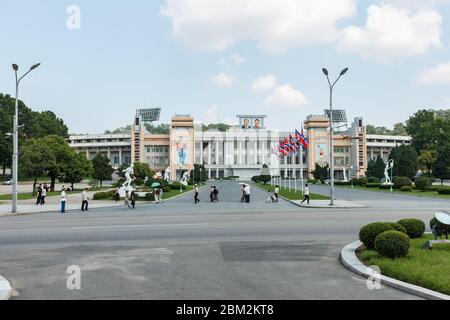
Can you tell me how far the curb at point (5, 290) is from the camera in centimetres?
713

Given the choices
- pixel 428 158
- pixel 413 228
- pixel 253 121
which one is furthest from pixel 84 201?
pixel 253 121

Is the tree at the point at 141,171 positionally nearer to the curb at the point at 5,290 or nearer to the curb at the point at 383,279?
the curb at the point at 383,279

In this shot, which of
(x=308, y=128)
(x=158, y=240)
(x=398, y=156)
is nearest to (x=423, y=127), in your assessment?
(x=398, y=156)

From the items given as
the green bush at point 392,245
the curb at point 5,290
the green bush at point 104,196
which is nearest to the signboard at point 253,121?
the green bush at point 104,196

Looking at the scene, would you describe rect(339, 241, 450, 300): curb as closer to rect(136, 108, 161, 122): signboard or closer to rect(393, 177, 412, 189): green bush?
rect(393, 177, 412, 189): green bush

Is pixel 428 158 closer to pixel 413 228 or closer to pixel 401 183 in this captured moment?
pixel 401 183

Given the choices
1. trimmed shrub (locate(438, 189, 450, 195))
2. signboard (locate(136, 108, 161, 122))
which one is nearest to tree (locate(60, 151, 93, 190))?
trimmed shrub (locate(438, 189, 450, 195))

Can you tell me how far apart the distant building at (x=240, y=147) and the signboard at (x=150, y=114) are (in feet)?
42.5

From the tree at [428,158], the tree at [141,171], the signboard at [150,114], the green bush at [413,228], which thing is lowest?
the green bush at [413,228]

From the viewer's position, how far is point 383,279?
8.16 metres

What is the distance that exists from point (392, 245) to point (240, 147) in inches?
5764

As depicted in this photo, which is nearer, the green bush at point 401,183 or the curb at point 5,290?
the curb at point 5,290

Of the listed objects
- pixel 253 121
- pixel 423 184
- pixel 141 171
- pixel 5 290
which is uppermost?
pixel 253 121
